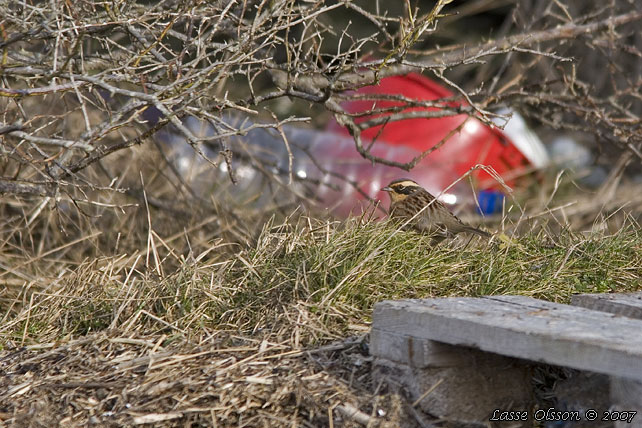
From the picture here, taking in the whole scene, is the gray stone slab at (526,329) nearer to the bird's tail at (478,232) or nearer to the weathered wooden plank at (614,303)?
the weathered wooden plank at (614,303)

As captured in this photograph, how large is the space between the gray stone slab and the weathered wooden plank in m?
0.29

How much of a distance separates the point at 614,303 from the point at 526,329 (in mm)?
835

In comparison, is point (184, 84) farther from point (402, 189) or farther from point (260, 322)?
point (402, 189)

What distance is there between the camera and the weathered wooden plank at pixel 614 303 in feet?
12.0

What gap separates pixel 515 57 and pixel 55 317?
344 inches

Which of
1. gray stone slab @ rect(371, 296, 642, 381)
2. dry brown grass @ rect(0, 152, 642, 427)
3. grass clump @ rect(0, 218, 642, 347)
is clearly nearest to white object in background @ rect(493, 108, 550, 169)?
dry brown grass @ rect(0, 152, 642, 427)

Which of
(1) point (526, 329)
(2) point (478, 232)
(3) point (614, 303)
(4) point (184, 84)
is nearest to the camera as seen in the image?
(1) point (526, 329)

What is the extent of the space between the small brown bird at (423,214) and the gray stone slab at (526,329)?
4.10 ft

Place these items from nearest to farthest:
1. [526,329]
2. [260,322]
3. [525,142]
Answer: [526,329] → [260,322] → [525,142]

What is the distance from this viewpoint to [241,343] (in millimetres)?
3734

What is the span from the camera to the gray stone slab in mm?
2848

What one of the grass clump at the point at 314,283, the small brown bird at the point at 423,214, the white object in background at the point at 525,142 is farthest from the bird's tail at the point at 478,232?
the white object in background at the point at 525,142

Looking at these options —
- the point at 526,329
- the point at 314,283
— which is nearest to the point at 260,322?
the point at 314,283

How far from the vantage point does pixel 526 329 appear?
3023 millimetres
